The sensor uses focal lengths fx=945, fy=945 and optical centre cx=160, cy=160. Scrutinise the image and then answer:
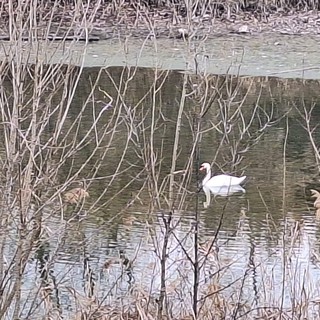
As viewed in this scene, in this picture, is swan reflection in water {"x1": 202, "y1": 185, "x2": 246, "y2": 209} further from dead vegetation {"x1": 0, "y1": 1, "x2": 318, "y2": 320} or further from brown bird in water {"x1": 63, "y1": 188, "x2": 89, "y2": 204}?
brown bird in water {"x1": 63, "y1": 188, "x2": 89, "y2": 204}

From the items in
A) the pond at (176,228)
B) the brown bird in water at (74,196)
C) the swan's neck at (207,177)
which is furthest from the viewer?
the swan's neck at (207,177)

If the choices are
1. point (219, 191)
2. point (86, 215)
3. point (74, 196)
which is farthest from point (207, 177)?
point (86, 215)

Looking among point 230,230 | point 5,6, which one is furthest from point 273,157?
point 5,6

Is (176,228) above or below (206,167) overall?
above

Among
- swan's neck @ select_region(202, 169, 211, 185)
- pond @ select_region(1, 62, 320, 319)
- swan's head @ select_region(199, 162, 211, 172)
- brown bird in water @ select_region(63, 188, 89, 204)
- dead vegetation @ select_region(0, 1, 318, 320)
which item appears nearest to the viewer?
dead vegetation @ select_region(0, 1, 318, 320)

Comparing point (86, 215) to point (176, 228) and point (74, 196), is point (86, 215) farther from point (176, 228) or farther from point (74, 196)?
point (176, 228)

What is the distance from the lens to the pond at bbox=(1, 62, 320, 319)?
11.6ft

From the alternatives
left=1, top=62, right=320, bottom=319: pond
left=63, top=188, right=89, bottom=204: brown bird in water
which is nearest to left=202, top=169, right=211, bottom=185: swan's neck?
left=1, top=62, right=320, bottom=319: pond

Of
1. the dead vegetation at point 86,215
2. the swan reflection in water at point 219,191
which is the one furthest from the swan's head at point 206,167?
the dead vegetation at point 86,215

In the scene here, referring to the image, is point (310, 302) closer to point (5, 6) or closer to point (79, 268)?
point (79, 268)

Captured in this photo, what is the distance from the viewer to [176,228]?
179 inches

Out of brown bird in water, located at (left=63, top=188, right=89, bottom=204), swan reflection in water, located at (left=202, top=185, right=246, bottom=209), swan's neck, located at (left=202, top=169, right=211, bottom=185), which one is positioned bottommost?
swan reflection in water, located at (left=202, top=185, right=246, bottom=209)

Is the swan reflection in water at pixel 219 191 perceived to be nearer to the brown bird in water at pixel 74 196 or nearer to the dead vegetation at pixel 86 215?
the dead vegetation at pixel 86 215

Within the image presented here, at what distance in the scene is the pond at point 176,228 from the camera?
11.6 ft
